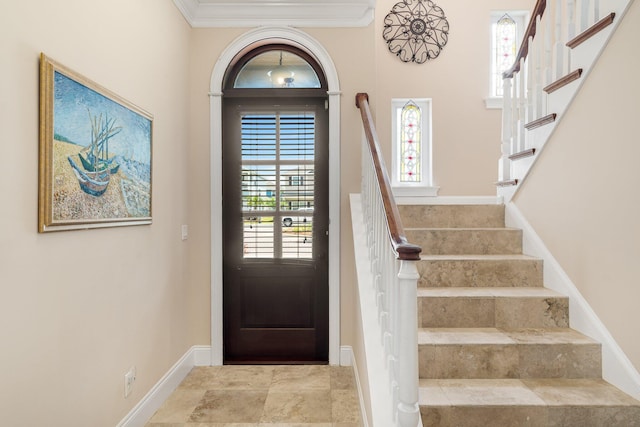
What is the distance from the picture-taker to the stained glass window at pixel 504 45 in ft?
14.0

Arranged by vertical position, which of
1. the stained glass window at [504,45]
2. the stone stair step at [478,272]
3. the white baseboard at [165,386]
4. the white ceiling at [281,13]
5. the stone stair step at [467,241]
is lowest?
the white baseboard at [165,386]

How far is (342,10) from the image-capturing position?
291 cm

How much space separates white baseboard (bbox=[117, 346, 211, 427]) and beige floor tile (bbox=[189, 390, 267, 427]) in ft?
0.82

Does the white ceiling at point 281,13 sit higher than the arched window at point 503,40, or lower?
lower

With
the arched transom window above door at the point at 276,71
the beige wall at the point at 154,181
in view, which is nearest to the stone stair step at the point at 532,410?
the beige wall at the point at 154,181

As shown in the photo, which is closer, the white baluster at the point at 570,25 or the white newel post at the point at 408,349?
the white newel post at the point at 408,349

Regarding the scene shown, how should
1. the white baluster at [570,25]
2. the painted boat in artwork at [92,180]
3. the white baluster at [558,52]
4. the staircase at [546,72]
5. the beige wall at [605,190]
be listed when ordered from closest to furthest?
the painted boat in artwork at [92,180]
the beige wall at [605,190]
the staircase at [546,72]
the white baluster at [570,25]
the white baluster at [558,52]

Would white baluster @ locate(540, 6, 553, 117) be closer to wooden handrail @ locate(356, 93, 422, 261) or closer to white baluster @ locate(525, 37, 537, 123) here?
white baluster @ locate(525, 37, 537, 123)

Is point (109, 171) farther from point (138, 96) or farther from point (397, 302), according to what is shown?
point (397, 302)

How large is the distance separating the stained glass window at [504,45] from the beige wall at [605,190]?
7.87 ft

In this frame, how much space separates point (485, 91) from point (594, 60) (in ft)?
7.88

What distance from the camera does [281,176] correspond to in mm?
3029

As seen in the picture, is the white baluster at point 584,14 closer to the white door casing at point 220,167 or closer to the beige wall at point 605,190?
the beige wall at point 605,190

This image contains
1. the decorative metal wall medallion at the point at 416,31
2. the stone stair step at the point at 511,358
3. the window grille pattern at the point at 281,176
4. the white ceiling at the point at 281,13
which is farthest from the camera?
the decorative metal wall medallion at the point at 416,31
